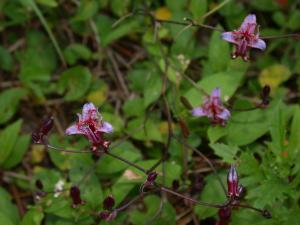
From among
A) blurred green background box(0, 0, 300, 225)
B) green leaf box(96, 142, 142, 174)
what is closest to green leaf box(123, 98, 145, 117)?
blurred green background box(0, 0, 300, 225)

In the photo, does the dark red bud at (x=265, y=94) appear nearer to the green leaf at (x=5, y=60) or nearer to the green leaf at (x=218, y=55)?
the green leaf at (x=218, y=55)

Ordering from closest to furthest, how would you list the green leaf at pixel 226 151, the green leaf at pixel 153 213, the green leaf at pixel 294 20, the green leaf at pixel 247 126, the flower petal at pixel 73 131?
the flower petal at pixel 73 131, the green leaf at pixel 226 151, the green leaf at pixel 153 213, the green leaf at pixel 247 126, the green leaf at pixel 294 20

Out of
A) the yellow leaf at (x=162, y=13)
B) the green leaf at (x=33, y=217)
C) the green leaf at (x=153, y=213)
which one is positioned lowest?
the green leaf at (x=33, y=217)

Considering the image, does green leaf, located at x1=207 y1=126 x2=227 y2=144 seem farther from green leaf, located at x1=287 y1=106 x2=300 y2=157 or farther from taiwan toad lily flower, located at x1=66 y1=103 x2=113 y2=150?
taiwan toad lily flower, located at x1=66 y1=103 x2=113 y2=150

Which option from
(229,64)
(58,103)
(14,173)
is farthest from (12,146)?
(229,64)

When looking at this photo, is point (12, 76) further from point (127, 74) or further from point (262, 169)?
point (262, 169)

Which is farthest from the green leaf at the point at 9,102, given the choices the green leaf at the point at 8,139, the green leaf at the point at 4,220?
the green leaf at the point at 4,220

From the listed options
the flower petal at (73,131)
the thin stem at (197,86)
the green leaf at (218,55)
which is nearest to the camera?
the flower petal at (73,131)
